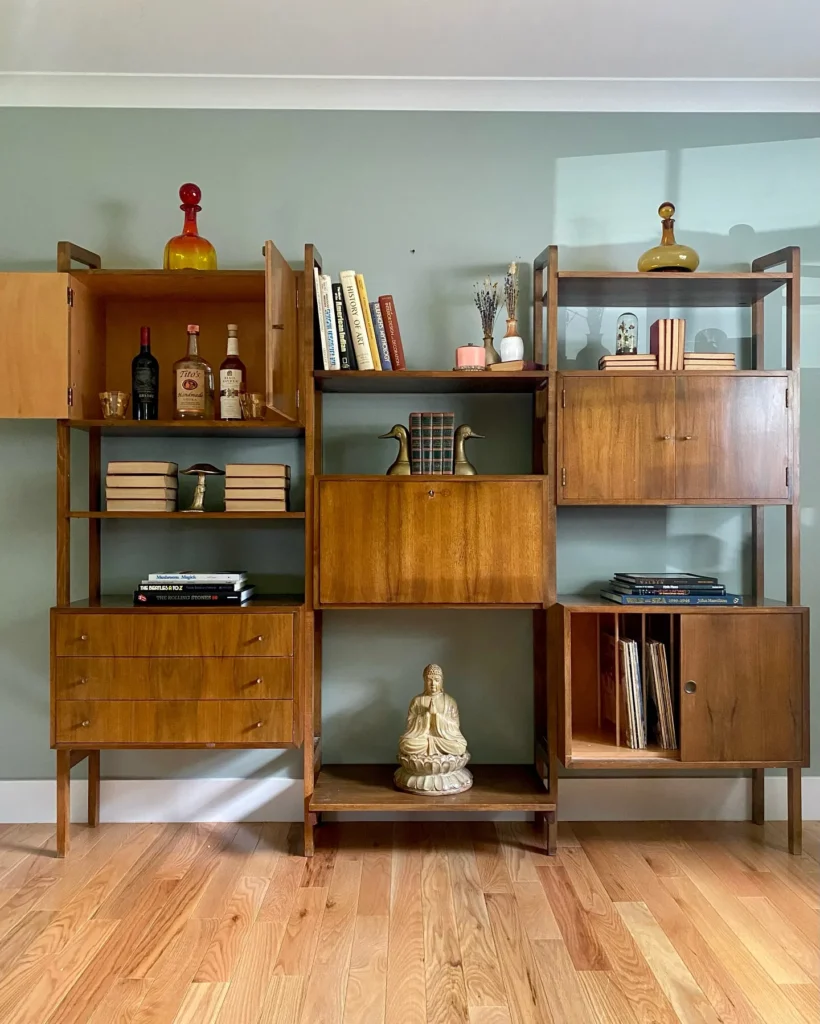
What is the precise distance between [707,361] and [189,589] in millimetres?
1735

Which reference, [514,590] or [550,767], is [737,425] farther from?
[550,767]

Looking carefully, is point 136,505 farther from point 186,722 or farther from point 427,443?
point 427,443

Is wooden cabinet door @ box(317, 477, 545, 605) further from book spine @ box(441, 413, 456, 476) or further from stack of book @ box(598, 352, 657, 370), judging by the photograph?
stack of book @ box(598, 352, 657, 370)

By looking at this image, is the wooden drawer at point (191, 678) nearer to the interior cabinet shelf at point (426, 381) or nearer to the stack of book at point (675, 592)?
the interior cabinet shelf at point (426, 381)

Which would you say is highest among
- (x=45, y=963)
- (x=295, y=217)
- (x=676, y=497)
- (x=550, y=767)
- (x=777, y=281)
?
(x=295, y=217)

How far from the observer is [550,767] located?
2.47m

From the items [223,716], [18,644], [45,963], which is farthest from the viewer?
[18,644]

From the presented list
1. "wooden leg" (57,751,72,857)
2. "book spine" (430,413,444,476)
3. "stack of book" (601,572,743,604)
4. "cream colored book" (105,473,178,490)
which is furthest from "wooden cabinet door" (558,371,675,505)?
"wooden leg" (57,751,72,857)

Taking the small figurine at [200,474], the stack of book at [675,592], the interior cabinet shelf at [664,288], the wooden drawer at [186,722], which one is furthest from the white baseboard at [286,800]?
the interior cabinet shelf at [664,288]

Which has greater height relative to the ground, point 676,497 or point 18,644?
point 676,497

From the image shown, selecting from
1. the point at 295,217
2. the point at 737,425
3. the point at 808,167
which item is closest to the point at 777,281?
the point at 737,425

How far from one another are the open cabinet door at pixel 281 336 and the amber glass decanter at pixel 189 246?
277mm

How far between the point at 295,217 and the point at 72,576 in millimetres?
1455

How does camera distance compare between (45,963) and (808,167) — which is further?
(808,167)
